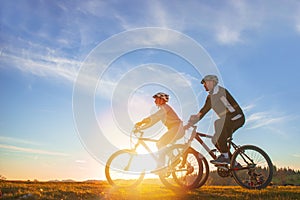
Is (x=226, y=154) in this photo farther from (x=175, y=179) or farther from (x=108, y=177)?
(x=108, y=177)

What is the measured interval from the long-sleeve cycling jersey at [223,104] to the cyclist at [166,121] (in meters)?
0.91

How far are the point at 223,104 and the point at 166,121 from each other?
2075 millimetres

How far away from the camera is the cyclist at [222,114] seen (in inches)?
416

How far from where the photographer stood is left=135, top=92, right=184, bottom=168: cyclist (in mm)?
11094

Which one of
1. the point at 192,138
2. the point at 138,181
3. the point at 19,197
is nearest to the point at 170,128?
the point at 192,138

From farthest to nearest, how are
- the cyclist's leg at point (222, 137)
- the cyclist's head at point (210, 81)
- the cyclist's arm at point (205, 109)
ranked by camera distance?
1. the cyclist's arm at point (205, 109)
2. the cyclist's head at point (210, 81)
3. the cyclist's leg at point (222, 137)

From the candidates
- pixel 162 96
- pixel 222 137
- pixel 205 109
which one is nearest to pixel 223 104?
pixel 205 109

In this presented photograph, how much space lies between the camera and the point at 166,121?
11.2 meters

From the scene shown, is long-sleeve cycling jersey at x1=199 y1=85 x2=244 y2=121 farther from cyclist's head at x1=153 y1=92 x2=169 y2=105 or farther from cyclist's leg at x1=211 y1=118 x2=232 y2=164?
cyclist's head at x1=153 y1=92 x2=169 y2=105

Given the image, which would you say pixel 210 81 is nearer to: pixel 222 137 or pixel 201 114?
pixel 201 114

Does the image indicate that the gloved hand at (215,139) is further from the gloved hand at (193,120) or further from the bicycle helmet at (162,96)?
the bicycle helmet at (162,96)

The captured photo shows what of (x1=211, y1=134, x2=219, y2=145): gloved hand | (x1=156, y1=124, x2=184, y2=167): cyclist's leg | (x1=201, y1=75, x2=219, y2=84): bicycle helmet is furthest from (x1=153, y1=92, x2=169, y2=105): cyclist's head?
(x1=211, y1=134, x2=219, y2=145): gloved hand

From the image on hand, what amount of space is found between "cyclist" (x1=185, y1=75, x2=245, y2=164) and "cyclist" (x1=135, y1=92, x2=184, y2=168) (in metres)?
0.43

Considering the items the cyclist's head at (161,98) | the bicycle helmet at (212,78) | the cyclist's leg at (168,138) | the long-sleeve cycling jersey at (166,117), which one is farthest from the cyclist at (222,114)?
the cyclist's head at (161,98)
